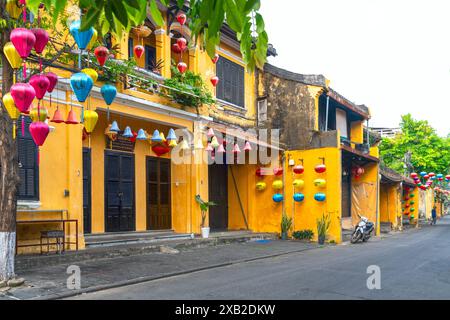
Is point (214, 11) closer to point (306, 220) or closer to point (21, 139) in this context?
point (21, 139)

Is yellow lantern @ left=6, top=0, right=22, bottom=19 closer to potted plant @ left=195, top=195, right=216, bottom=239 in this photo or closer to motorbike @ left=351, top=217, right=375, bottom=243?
potted plant @ left=195, top=195, right=216, bottom=239

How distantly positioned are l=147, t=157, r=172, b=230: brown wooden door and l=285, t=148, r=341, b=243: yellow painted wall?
15.9 ft

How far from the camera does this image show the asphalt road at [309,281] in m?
7.21

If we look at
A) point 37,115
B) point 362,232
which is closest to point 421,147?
point 362,232

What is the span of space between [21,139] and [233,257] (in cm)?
595

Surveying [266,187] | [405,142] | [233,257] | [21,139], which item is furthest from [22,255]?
[405,142]

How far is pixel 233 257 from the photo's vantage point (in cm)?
1205

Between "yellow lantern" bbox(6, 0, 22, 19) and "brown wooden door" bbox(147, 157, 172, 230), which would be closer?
"yellow lantern" bbox(6, 0, 22, 19)

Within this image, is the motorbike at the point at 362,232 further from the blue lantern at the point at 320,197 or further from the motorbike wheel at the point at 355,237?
the blue lantern at the point at 320,197

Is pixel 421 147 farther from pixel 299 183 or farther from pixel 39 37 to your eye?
pixel 39 37

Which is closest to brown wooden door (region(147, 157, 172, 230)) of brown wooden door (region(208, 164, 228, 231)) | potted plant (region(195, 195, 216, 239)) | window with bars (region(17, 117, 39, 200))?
potted plant (region(195, 195, 216, 239))

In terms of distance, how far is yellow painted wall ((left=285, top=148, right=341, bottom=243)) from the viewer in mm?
16422

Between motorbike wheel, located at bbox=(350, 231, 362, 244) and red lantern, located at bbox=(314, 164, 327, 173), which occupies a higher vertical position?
red lantern, located at bbox=(314, 164, 327, 173)
